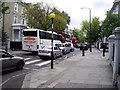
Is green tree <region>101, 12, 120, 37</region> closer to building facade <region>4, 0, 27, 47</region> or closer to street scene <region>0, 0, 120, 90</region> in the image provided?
street scene <region>0, 0, 120, 90</region>

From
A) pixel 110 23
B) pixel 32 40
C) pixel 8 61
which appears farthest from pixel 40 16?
pixel 8 61

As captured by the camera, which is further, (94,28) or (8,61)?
(94,28)

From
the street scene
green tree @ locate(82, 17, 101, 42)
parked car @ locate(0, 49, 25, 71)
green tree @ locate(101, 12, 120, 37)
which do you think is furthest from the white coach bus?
green tree @ locate(82, 17, 101, 42)

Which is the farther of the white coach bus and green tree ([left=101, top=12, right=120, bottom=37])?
the white coach bus

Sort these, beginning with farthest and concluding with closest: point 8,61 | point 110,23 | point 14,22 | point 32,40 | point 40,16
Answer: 1. point 14,22
2. point 40,16
3. point 32,40
4. point 110,23
5. point 8,61

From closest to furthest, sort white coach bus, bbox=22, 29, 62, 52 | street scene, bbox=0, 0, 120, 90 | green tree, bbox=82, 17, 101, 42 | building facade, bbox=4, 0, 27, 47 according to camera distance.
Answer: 1. street scene, bbox=0, 0, 120, 90
2. white coach bus, bbox=22, 29, 62, 52
3. building facade, bbox=4, 0, 27, 47
4. green tree, bbox=82, 17, 101, 42

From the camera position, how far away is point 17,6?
38.7 m

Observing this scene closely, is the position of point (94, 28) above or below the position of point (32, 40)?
above

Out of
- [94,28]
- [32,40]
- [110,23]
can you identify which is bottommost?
[32,40]

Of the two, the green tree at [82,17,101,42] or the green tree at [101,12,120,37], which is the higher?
the green tree at [82,17,101,42]

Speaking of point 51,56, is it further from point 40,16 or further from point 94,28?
point 94,28

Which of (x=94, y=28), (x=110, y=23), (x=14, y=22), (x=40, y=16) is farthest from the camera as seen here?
(x=94, y=28)

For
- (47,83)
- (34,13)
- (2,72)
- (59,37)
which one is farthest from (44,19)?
(47,83)

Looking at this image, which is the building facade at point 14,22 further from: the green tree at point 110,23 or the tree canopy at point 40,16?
the green tree at point 110,23
